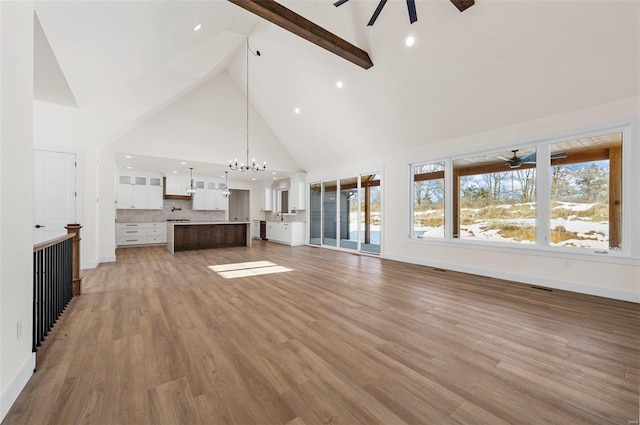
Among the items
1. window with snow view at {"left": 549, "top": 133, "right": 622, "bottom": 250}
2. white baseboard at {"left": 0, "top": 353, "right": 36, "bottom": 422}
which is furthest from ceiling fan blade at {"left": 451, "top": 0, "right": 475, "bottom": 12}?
white baseboard at {"left": 0, "top": 353, "right": 36, "bottom": 422}

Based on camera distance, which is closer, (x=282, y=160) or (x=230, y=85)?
(x=230, y=85)

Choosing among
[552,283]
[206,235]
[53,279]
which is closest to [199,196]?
[206,235]

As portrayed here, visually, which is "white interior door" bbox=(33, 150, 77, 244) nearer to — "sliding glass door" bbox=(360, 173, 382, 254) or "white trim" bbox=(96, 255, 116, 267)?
"white trim" bbox=(96, 255, 116, 267)

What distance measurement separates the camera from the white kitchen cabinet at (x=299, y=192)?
9383mm

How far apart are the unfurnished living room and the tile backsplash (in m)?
1.94

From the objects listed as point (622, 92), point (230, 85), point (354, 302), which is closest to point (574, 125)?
point (622, 92)

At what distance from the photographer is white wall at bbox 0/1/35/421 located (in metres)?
1.44

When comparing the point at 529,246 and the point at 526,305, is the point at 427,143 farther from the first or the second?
the point at 526,305

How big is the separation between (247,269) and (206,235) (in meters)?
3.68

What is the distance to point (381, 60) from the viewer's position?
4.52 m

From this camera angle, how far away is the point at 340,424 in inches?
52.8

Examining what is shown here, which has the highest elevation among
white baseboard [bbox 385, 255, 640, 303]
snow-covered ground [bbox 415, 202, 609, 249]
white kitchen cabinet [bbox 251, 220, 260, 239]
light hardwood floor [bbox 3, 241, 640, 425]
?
snow-covered ground [bbox 415, 202, 609, 249]

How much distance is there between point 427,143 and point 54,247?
617 centimetres

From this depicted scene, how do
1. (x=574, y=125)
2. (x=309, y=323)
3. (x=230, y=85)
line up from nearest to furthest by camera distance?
(x=309, y=323), (x=574, y=125), (x=230, y=85)
